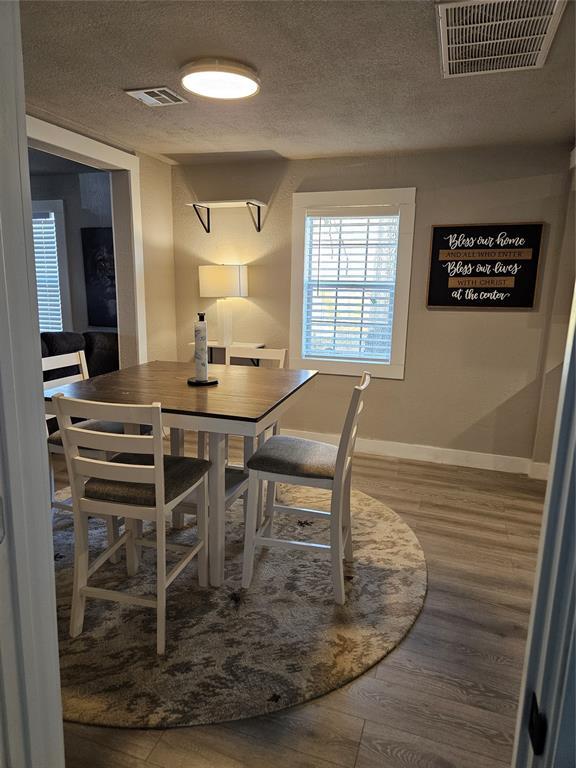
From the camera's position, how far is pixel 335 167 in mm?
3971

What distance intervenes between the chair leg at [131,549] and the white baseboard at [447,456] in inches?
87.6

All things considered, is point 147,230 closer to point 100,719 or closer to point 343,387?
point 343,387

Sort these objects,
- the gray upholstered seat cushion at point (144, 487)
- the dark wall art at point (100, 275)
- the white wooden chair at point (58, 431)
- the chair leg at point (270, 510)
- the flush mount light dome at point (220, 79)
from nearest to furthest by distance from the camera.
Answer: the gray upholstered seat cushion at point (144, 487), the flush mount light dome at point (220, 79), the white wooden chair at point (58, 431), the chair leg at point (270, 510), the dark wall art at point (100, 275)

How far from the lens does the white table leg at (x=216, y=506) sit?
2.27 metres

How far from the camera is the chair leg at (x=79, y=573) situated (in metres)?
1.99

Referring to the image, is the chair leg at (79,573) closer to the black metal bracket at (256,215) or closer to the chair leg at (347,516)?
the chair leg at (347,516)

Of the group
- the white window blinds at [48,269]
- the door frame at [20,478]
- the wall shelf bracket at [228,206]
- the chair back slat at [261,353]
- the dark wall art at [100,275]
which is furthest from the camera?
the white window blinds at [48,269]

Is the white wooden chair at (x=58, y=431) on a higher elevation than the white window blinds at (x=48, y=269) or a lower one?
lower

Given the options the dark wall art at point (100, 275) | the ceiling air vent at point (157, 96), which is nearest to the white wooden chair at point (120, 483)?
the ceiling air vent at point (157, 96)

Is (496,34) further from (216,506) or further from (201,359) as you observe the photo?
(216,506)

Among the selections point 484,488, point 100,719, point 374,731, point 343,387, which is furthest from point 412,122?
point 100,719

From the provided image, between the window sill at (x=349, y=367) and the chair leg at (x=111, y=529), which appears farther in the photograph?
the window sill at (x=349, y=367)

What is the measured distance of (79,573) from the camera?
201 cm

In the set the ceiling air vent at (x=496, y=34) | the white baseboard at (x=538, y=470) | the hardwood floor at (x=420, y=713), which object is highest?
the ceiling air vent at (x=496, y=34)
